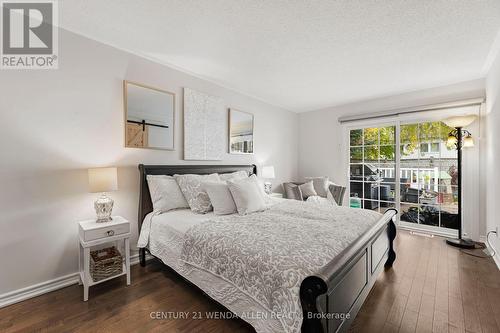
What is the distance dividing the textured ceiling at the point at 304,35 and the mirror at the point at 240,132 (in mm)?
694

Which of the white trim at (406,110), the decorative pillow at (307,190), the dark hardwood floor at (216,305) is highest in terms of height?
the white trim at (406,110)

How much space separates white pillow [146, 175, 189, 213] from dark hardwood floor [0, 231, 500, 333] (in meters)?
0.73

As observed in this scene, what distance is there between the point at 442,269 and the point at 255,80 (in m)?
3.39

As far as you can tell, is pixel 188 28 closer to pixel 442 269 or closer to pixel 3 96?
pixel 3 96

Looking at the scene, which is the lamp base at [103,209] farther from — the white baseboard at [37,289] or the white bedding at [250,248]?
the white baseboard at [37,289]

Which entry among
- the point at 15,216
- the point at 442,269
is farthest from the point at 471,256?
the point at 15,216

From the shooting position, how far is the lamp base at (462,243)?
3.02 m

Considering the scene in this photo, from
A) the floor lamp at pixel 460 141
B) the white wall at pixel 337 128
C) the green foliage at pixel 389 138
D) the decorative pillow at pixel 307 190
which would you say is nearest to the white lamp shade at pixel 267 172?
the decorative pillow at pixel 307 190

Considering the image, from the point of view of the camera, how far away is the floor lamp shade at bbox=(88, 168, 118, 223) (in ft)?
6.67

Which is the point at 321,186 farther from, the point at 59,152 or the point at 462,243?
the point at 59,152

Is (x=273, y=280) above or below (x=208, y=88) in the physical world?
below

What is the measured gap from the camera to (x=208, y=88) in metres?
3.37

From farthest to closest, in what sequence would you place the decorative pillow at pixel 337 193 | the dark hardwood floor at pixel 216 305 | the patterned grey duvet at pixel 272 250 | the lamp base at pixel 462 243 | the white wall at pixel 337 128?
the decorative pillow at pixel 337 193 < the white wall at pixel 337 128 < the lamp base at pixel 462 243 < the dark hardwood floor at pixel 216 305 < the patterned grey duvet at pixel 272 250

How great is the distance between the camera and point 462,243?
10.1 ft
